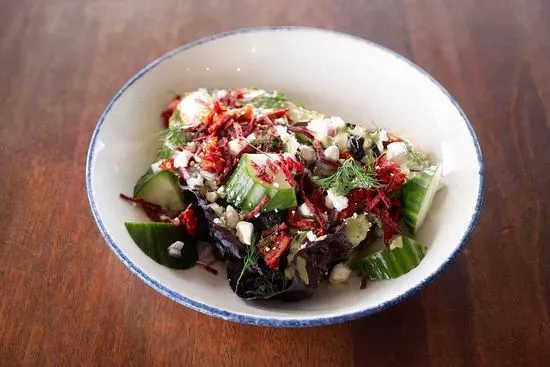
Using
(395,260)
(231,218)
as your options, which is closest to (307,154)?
(231,218)

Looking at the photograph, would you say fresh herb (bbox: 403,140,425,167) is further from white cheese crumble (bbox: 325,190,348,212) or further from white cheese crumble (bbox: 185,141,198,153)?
white cheese crumble (bbox: 185,141,198,153)

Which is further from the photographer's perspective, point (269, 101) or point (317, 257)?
point (269, 101)

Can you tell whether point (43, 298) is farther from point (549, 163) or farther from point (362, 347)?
point (549, 163)

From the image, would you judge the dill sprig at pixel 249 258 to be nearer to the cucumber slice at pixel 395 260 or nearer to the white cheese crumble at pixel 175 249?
the white cheese crumble at pixel 175 249

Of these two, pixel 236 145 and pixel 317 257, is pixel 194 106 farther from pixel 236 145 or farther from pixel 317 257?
pixel 317 257

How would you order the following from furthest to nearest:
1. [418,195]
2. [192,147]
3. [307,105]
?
[307,105]
[192,147]
[418,195]

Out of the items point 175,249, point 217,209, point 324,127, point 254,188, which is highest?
point 324,127

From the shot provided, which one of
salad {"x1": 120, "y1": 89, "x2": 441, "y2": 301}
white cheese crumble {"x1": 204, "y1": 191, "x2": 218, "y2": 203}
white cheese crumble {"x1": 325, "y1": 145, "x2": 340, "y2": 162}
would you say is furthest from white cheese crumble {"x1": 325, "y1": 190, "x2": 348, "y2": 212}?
white cheese crumble {"x1": 204, "y1": 191, "x2": 218, "y2": 203}

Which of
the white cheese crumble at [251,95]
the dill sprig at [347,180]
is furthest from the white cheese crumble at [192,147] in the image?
the dill sprig at [347,180]
